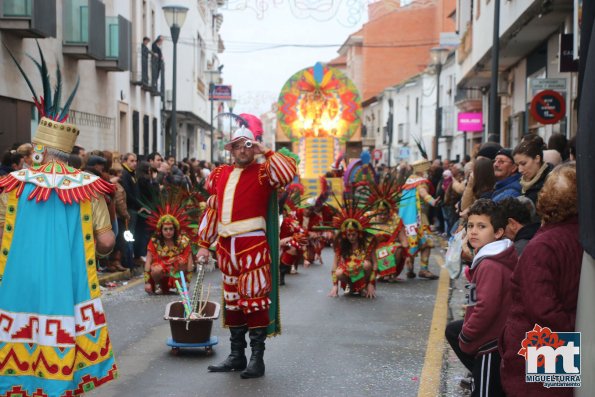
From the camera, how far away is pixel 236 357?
727 cm

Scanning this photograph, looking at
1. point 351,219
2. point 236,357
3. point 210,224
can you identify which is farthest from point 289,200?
point 236,357

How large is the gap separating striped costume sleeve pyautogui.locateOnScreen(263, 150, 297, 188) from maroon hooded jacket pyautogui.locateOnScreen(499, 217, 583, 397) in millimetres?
3088

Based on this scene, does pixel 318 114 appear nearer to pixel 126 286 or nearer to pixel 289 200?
pixel 289 200

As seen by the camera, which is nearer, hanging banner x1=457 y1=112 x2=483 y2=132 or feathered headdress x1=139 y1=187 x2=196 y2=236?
feathered headdress x1=139 y1=187 x2=196 y2=236

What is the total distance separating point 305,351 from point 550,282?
14.1 ft

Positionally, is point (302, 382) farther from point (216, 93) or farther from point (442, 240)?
point (216, 93)

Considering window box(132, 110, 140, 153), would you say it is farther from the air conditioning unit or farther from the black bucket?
the black bucket

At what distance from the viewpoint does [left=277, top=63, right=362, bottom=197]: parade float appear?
2362 cm

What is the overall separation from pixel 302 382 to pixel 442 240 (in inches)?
579

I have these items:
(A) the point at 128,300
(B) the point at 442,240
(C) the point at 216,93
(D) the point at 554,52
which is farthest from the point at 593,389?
(C) the point at 216,93

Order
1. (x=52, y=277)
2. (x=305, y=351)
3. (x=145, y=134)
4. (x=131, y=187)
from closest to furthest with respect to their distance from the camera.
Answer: (x=52, y=277) < (x=305, y=351) < (x=131, y=187) < (x=145, y=134)

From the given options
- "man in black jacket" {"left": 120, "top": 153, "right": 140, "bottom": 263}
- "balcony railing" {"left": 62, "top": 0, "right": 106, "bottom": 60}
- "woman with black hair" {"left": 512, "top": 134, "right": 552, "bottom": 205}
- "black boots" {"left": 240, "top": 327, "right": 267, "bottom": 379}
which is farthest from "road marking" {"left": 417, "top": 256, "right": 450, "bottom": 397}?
"balcony railing" {"left": 62, "top": 0, "right": 106, "bottom": 60}

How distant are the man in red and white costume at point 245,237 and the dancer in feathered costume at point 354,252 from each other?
4229 millimetres

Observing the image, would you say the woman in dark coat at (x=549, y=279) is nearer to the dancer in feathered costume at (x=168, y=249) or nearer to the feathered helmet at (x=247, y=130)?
the feathered helmet at (x=247, y=130)
